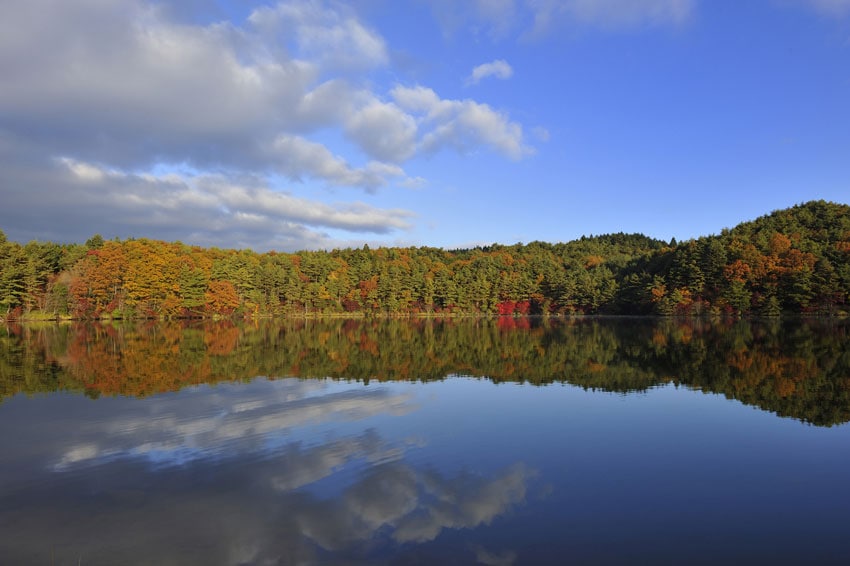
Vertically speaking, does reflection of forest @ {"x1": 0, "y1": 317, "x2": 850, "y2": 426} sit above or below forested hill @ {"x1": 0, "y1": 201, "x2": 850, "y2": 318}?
below

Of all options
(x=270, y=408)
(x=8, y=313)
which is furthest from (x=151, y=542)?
(x=8, y=313)

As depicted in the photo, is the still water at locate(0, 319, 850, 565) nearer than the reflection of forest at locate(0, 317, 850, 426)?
Yes

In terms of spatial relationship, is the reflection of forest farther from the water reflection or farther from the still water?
the water reflection

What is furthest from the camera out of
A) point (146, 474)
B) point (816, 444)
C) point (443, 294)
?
point (443, 294)

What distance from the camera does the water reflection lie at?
6156 millimetres

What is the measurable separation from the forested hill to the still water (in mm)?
53470

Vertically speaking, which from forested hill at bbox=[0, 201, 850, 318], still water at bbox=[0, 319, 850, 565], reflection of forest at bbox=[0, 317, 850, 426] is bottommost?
reflection of forest at bbox=[0, 317, 850, 426]

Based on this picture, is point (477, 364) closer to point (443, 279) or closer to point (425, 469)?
point (425, 469)

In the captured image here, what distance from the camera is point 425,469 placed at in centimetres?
873

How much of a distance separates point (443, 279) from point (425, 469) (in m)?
79.4

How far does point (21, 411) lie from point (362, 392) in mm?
9023

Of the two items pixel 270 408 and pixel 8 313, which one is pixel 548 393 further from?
pixel 8 313

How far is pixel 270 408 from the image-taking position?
13.5m

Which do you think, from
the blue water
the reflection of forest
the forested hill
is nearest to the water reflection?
the blue water
